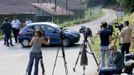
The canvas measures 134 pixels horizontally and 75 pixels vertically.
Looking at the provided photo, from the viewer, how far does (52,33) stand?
98.5 feet

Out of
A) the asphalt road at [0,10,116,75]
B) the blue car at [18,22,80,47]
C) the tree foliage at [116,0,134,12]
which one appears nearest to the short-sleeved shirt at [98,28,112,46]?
the asphalt road at [0,10,116,75]

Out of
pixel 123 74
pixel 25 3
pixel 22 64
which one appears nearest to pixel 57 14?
A: pixel 25 3

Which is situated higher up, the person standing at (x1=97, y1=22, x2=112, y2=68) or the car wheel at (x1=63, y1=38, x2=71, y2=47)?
the person standing at (x1=97, y1=22, x2=112, y2=68)

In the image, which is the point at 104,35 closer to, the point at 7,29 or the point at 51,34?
the point at 51,34

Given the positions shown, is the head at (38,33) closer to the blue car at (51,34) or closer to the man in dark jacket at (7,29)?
the blue car at (51,34)

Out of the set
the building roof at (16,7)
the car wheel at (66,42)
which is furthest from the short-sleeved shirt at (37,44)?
the building roof at (16,7)

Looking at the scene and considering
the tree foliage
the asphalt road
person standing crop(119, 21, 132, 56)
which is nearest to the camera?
person standing crop(119, 21, 132, 56)

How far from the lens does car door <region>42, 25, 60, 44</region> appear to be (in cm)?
2991

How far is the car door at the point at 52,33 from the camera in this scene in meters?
29.9

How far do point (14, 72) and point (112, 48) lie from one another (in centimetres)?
650

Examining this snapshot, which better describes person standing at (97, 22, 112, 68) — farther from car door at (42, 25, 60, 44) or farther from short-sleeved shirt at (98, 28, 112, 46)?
car door at (42, 25, 60, 44)

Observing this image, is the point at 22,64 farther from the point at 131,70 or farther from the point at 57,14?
the point at 57,14

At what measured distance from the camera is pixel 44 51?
2798cm

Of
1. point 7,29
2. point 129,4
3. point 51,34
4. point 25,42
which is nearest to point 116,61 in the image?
point 51,34
